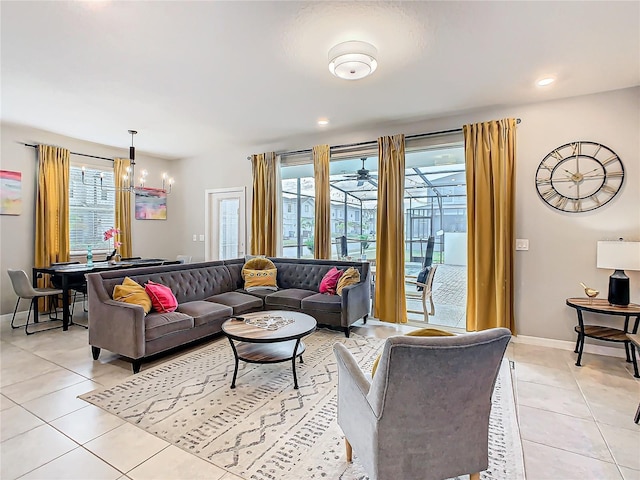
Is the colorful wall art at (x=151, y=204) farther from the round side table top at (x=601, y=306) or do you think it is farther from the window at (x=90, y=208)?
the round side table top at (x=601, y=306)

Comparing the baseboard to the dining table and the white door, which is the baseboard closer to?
the white door

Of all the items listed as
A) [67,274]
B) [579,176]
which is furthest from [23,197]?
[579,176]

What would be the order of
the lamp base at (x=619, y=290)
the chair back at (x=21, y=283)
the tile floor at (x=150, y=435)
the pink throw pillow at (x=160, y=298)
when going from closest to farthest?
the tile floor at (x=150, y=435) < the lamp base at (x=619, y=290) < the pink throw pillow at (x=160, y=298) < the chair back at (x=21, y=283)

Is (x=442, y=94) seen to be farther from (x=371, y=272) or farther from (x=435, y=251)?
(x=371, y=272)

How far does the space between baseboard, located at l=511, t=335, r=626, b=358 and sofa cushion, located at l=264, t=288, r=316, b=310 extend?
272 centimetres

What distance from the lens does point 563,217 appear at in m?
3.80

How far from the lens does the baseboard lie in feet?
11.6

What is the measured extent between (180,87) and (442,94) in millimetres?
2930

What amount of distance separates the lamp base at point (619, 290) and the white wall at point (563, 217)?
39cm

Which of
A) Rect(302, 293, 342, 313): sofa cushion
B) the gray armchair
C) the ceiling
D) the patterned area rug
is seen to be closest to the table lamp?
the patterned area rug

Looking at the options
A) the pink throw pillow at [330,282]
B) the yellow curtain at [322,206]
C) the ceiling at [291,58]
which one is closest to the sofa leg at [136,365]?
the pink throw pillow at [330,282]

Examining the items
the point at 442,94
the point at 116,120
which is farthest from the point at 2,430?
the point at 442,94

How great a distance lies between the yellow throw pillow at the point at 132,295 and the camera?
3.29 meters

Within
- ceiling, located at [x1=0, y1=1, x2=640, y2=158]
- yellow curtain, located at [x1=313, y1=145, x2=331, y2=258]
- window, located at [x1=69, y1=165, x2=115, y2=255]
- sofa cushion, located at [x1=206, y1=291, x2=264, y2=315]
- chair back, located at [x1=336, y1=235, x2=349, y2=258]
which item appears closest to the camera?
ceiling, located at [x1=0, y1=1, x2=640, y2=158]
